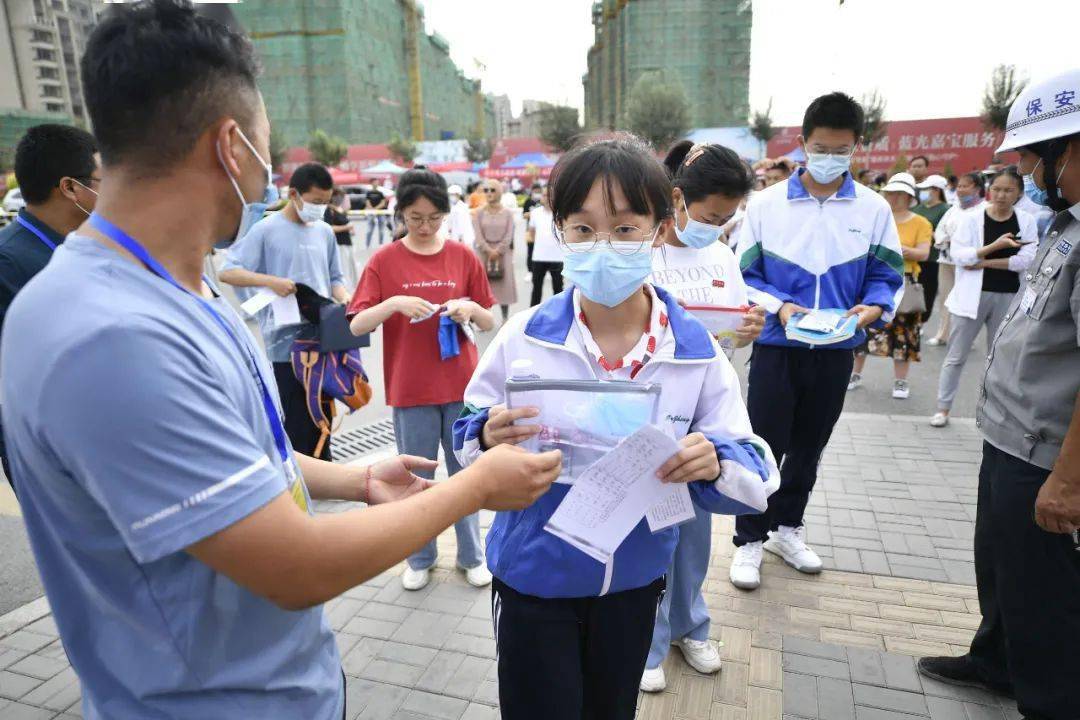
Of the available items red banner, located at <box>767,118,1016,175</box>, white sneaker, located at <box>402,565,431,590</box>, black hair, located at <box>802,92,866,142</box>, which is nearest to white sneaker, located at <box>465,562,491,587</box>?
white sneaker, located at <box>402,565,431,590</box>

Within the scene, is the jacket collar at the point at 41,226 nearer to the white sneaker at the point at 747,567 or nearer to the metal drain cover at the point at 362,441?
the metal drain cover at the point at 362,441

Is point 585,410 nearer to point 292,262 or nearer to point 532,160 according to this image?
point 292,262

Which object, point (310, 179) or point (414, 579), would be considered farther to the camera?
point (310, 179)

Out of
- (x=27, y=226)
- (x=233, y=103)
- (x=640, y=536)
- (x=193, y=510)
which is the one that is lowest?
(x=640, y=536)

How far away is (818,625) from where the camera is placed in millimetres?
3143

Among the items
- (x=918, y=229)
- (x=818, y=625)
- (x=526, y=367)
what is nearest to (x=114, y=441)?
(x=526, y=367)

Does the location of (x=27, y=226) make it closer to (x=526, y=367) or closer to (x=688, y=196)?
(x=526, y=367)

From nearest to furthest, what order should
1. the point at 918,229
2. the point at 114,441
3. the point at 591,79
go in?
the point at 114,441 → the point at 918,229 → the point at 591,79

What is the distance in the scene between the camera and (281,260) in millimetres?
4348

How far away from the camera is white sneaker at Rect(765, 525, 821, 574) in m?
3.59

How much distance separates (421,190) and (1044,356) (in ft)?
9.04

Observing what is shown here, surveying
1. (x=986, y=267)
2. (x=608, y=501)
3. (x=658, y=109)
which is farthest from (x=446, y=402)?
(x=658, y=109)

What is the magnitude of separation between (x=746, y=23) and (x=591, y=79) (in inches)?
1245

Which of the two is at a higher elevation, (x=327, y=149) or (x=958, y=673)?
(x=327, y=149)
